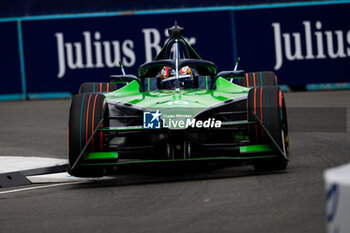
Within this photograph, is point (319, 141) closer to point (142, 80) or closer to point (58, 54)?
point (142, 80)

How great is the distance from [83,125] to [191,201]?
158cm

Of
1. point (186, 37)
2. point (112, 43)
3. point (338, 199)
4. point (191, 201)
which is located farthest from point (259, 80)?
point (112, 43)

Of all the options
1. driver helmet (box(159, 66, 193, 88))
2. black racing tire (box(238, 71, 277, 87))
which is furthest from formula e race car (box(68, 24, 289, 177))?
black racing tire (box(238, 71, 277, 87))

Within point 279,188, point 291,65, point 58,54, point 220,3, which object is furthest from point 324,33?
point 279,188

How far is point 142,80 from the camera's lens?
9148 millimetres

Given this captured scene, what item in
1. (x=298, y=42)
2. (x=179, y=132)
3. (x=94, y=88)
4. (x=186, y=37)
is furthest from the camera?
(x=186, y=37)

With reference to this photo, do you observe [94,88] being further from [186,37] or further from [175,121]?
[186,37]

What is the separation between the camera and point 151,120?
23.6 feet

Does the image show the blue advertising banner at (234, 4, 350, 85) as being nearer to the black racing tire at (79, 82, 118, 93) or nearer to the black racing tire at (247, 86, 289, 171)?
the black racing tire at (79, 82, 118, 93)

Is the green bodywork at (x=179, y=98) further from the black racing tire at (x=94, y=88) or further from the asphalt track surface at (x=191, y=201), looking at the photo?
the black racing tire at (x=94, y=88)

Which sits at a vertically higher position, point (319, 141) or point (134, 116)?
point (134, 116)

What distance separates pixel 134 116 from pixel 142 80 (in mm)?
1782

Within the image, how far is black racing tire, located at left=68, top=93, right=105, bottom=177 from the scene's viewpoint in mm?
7160

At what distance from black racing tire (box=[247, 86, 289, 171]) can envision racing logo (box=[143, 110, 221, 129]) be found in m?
0.35
